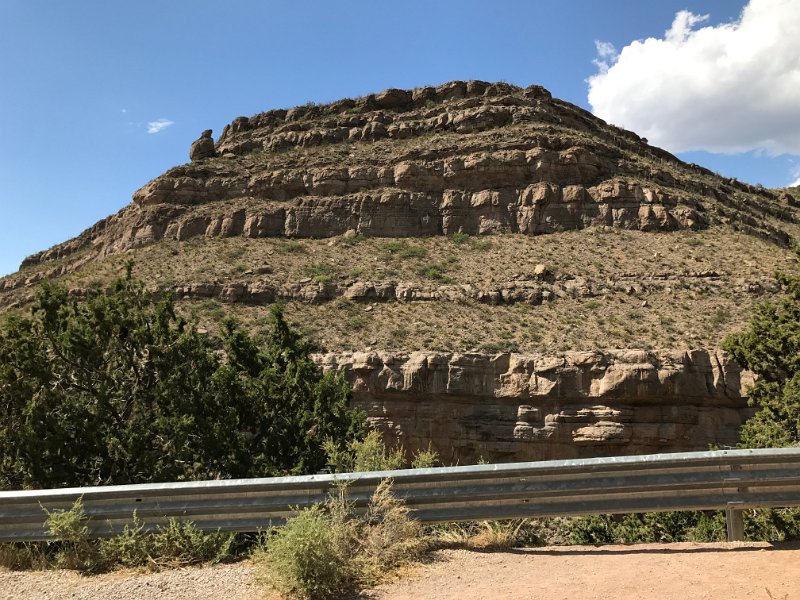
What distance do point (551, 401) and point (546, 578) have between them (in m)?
26.2

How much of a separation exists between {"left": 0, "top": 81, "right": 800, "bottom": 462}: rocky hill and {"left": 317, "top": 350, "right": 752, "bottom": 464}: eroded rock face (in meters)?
0.09

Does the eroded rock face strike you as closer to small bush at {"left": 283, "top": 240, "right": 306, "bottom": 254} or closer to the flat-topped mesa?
small bush at {"left": 283, "top": 240, "right": 306, "bottom": 254}

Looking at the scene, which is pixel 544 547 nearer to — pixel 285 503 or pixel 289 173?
pixel 285 503

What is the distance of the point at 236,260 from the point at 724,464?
140 ft

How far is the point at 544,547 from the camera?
20.6ft

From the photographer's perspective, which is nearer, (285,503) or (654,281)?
(285,503)

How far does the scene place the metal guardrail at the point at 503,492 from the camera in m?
5.79

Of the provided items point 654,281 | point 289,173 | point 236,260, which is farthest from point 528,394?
point 289,173

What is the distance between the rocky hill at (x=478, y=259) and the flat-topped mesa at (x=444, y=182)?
182mm

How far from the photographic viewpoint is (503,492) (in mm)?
5957

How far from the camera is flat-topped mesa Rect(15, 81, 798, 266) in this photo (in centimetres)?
4597

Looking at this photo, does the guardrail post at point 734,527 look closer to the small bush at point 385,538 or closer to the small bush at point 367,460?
the small bush at point 385,538

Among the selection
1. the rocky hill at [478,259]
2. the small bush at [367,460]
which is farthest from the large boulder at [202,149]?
the small bush at [367,460]

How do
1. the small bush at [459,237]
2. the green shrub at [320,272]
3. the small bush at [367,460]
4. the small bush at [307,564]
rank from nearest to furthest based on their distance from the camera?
the small bush at [307,564] → the small bush at [367,460] → the green shrub at [320,272] → the small bush at [459,237]
